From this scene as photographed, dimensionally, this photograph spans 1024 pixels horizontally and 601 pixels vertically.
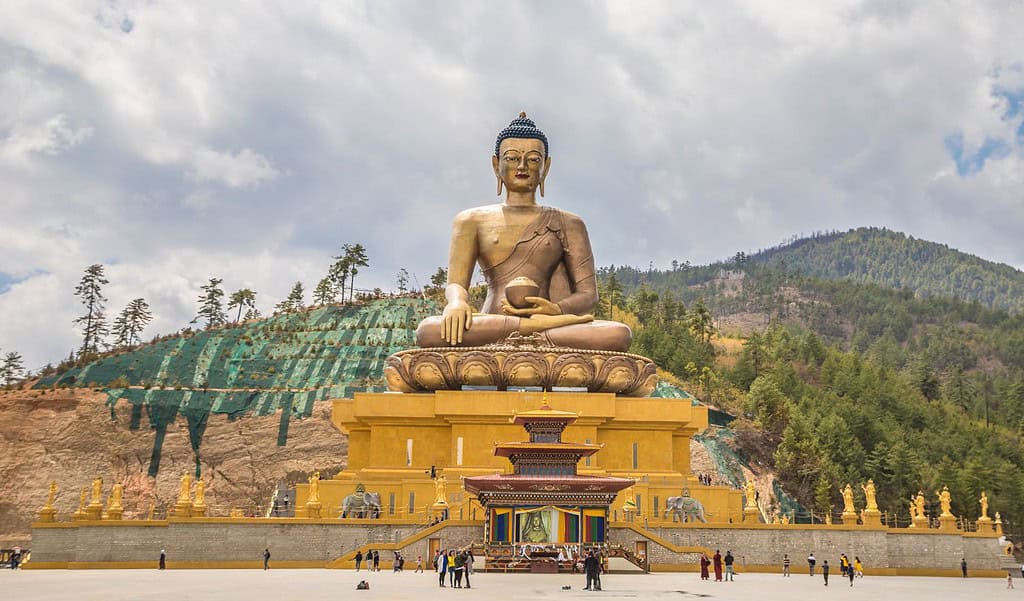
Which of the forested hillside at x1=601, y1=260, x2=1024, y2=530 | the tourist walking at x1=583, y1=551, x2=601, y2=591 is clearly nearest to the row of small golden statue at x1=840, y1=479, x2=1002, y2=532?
the tourist walking at x1=583, y1=551, x2=601, y2=591

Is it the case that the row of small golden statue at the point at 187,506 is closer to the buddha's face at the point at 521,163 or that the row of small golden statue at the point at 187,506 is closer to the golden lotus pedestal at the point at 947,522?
the buddha's face at the point at 521,163

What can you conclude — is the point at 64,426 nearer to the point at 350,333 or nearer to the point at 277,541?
the point at 350,333

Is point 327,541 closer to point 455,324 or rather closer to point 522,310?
point 455,324

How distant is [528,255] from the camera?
25.5 m

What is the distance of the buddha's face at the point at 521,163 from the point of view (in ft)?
85.6

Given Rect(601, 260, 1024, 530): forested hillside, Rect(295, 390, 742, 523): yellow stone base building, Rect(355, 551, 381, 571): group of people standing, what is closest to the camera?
Rect(355, 551, 381, 571): group of people standing

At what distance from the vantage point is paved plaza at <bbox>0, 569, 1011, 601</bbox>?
12992mm

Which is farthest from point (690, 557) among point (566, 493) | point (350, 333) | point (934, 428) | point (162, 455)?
point (934, 428)

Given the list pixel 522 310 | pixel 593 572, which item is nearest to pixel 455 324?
pixel 522 310

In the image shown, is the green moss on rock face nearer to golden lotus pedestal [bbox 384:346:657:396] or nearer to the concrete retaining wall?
golden lotus pedestal [bbox 384:346:657:396]

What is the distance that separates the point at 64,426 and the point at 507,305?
A: 2753 cm

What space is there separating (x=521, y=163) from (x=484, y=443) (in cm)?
739

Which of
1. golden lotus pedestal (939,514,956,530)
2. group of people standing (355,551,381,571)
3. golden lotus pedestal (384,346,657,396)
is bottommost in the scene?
group of people standing (355,551,381,571)

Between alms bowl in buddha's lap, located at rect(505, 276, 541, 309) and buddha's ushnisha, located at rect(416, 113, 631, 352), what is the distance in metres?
0.10
